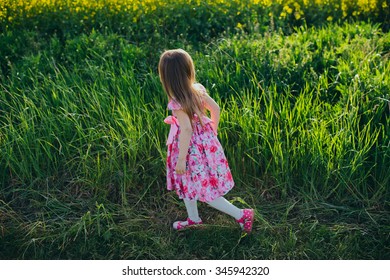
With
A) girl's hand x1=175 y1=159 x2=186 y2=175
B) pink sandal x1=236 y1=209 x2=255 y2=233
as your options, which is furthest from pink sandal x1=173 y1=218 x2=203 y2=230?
girl's hand x1=175 y1=159 x2=186 y2=175

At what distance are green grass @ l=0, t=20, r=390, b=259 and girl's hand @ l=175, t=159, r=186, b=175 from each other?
463mm

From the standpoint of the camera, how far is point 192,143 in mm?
4070

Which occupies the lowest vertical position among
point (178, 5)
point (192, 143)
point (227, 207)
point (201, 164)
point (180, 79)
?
point (227, 207)

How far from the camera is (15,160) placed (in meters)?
4.80

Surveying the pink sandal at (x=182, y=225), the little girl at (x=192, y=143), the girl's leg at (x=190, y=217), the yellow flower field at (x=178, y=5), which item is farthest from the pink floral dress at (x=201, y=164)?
the yellow flower field at (x=178, y=5)

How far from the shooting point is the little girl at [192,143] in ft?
13.0

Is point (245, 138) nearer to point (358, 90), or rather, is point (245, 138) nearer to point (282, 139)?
point (282, 139)

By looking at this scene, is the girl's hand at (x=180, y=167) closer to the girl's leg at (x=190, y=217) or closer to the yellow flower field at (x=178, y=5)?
the girl's leg at (x=190, y=217)

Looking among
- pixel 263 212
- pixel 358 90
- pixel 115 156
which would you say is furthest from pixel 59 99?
pixel 358 90

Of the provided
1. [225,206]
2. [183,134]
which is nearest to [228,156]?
[225,206]

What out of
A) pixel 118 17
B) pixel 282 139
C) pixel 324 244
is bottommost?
pixel 324 244

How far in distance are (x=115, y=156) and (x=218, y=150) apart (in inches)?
33.8

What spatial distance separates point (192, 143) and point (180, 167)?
6.1 inches

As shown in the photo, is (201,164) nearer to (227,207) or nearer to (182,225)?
(227,207)
